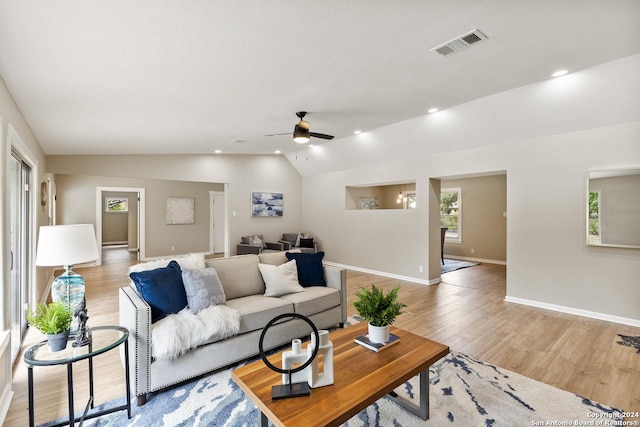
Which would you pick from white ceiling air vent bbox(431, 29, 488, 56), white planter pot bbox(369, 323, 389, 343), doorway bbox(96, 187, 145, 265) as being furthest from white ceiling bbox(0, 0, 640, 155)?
doorway bbox(96, 187, 145, 265)

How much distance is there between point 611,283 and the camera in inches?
145

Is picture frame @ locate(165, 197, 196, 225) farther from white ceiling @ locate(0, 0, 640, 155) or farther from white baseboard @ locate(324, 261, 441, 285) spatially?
white ceiling @ locate(0, 0, 640, 155)

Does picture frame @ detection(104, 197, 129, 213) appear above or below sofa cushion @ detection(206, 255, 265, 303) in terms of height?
above

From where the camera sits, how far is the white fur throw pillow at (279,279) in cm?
313

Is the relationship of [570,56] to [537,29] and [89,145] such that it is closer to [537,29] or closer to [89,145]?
[537,29]

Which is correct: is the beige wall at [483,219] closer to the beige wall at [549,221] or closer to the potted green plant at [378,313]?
the beige wall at [549,221]

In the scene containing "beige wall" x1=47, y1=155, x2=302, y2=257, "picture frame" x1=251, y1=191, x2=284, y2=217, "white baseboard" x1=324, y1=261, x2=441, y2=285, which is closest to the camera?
"white baseboard" x1=324, y1=261, x2=441, y2=285

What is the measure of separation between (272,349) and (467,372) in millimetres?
1658

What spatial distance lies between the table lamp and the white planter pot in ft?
6.29

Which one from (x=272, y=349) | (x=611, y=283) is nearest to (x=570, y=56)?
(x=611, y=283)

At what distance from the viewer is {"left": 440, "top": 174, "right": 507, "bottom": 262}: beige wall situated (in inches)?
299

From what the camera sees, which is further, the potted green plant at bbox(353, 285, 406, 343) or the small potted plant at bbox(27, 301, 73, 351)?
the potted green plant at bbox(353, 285, 406, 343)

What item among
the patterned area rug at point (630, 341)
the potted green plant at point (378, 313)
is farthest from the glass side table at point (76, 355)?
the patterned area rug at point (630, 341)

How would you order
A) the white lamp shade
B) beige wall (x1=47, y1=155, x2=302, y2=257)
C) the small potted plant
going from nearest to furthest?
the small potted plant → the white lamp shade → beige wall (x1=47, y1=155, x2=302, y2=257)
